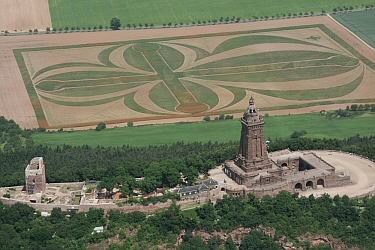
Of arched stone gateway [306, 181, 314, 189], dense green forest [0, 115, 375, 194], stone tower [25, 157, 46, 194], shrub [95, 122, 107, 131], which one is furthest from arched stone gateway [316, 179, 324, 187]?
shrub [95, 122, 107, 131]

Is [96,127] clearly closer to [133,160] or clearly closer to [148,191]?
[133,160]

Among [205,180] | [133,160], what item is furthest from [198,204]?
[133,160]

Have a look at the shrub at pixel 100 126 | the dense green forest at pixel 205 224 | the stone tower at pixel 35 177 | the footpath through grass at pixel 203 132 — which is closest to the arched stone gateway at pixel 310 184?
the dense green forest at pixel 205 224

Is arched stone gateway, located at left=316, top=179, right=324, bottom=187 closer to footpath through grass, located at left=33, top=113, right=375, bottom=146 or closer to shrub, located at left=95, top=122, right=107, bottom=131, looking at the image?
footpath through grass, located at left=33, top=113, right=375, bottom=146

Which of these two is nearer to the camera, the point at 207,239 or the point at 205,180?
the point at 207,239

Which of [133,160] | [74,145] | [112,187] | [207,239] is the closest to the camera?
[207,239]

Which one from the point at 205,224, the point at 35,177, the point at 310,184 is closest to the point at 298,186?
the point at 310,184
